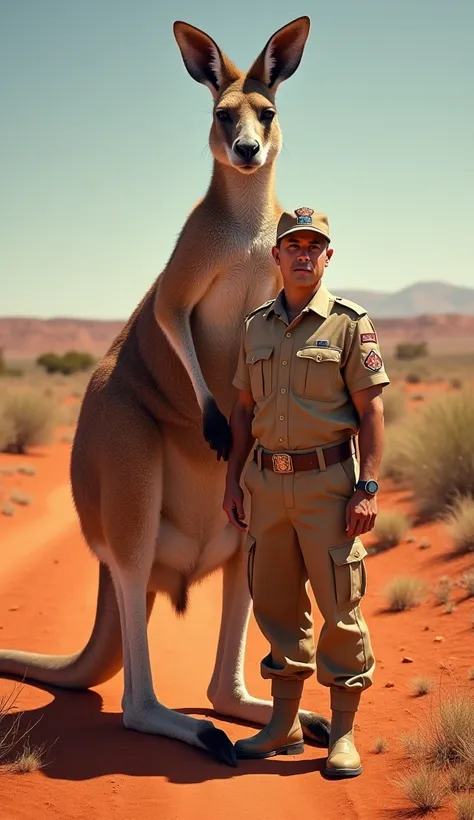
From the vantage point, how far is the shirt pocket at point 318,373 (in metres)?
4.43

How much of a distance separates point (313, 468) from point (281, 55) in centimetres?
229

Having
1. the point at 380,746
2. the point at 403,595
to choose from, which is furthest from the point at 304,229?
the point at 403,595

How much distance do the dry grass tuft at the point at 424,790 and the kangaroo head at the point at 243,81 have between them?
9.43 ft

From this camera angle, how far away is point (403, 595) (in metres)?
8.47

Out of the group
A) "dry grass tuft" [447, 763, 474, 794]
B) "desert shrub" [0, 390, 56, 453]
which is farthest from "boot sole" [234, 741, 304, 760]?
"desert shrub" [0, 390, 56, 453]

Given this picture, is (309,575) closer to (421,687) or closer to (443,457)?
(421,687)

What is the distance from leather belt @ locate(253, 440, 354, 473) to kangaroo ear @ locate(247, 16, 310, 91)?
2.06 meters

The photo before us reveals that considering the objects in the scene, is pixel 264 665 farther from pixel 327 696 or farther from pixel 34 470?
pixel 34 470

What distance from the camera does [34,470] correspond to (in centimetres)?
1706

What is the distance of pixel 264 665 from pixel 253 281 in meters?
1.88

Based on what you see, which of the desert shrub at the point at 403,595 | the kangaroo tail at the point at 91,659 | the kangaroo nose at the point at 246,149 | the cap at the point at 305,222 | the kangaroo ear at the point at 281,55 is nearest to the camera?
the cap at the point at 305,222

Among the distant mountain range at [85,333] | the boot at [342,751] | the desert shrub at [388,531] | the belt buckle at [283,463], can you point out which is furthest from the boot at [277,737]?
the distant mountain range at [85,333]

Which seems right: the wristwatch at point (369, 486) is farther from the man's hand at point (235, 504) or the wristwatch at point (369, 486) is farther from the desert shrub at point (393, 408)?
the desert shrub at point (393, 408)

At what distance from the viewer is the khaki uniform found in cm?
442
